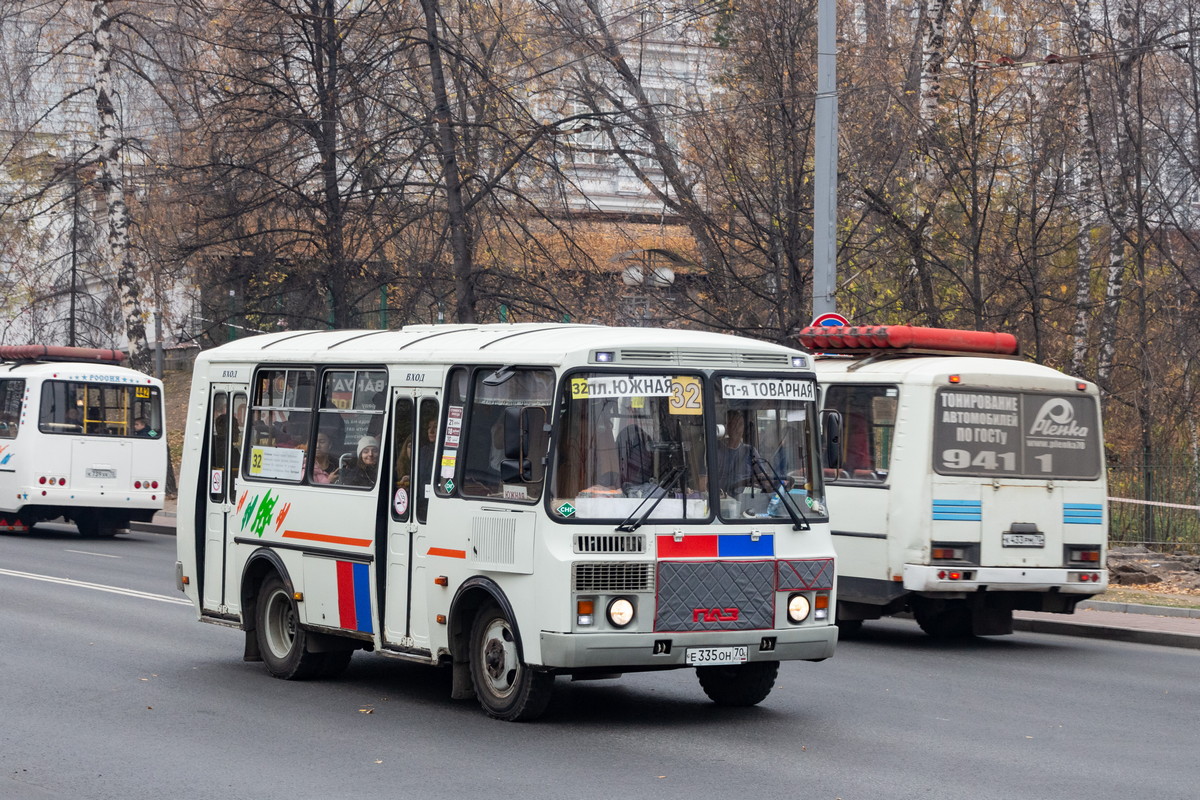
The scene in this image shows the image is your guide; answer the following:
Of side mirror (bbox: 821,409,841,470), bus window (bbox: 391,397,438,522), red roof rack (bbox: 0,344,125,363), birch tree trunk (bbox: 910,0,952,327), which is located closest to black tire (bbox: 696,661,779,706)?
side mirror (bbox: 821,409,841,470)

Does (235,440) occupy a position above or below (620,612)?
above

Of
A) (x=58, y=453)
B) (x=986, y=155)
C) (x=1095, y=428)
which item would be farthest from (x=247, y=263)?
(x=1095, y=428)

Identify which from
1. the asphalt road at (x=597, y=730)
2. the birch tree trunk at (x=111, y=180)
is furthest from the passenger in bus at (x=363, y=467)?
the birch tree trunk at (x=111, y=180)

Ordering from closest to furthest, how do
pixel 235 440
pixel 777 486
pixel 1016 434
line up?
pixel 777 486, pixel 235 440, pixel 1016 434

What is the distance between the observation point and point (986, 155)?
940 inches

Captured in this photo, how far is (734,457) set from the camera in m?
10.0

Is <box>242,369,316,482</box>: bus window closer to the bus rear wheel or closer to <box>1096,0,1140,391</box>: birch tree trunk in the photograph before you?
<box>1096,0,1140,391</box>: birch tree trunk

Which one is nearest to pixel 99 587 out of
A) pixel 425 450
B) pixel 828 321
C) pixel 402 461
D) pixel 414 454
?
pixel 828 321

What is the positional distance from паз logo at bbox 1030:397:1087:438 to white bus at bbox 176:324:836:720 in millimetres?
5109

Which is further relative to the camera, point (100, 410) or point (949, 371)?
point (100, 410)

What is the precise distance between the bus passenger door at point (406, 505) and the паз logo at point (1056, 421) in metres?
6.46

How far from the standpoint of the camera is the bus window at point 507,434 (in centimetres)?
978

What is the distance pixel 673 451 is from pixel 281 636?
3.96 meters

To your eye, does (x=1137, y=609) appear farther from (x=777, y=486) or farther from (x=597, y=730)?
(x=597, y=730)
